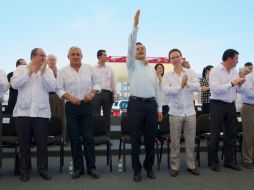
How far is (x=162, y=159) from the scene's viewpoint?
525 cm

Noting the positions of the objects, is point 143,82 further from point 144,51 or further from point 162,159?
point 162,159

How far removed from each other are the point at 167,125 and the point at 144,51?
1409mm

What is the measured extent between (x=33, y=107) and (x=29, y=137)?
38cm

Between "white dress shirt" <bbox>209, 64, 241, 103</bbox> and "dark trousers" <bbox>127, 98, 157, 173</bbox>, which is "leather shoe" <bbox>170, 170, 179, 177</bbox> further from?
"white dress shirt" <bbox>209, 64, 241, 103</bbox>

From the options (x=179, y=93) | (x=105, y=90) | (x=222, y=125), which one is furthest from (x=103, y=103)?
(x=222, y=125)

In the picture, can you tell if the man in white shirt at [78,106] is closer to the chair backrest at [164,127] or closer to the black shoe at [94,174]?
the black shoe at [94,174]

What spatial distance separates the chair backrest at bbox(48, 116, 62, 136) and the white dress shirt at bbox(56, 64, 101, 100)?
0.71 m

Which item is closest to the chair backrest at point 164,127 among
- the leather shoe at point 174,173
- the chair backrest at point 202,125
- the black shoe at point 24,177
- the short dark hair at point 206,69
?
the chair backrest at point 202,125

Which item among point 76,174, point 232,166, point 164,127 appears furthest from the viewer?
point 164,127

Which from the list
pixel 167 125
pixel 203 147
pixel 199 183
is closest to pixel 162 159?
pixel 167 125

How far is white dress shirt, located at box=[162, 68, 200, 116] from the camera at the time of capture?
13.5 feet

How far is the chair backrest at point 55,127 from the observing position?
4.50 meters

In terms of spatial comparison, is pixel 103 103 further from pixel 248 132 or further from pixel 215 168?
pixel 248 132

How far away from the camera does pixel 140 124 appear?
12.7 ft
